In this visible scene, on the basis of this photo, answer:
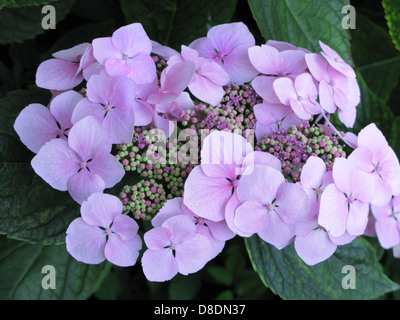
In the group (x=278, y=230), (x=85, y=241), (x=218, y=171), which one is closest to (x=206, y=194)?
(x=218, y=171)

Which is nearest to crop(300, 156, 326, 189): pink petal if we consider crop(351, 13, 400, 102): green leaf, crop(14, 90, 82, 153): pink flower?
crop(14, 90, 82, 153): pink flower

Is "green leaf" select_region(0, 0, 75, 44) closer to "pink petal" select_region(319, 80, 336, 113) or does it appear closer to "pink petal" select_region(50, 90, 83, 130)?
"pink petal" select_region(50, 90, 83, 130)

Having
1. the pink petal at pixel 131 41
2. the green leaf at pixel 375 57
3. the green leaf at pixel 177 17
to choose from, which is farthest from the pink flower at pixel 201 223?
the green leaf at pixel 375 57

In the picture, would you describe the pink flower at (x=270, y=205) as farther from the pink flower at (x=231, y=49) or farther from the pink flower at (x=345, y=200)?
the pink flower at (x=231, y=49)

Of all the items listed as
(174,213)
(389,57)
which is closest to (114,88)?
(174,213)

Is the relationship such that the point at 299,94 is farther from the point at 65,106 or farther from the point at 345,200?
the point at 65,106

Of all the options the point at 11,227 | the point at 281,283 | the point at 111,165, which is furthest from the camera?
the point at 281,283

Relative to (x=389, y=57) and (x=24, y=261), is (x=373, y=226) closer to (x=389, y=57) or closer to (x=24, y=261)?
(x=389, y=57)
